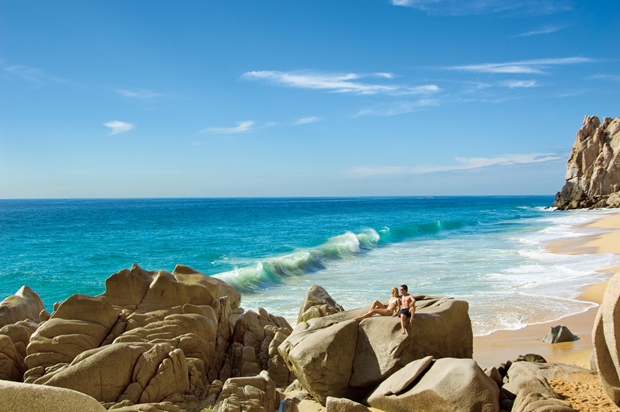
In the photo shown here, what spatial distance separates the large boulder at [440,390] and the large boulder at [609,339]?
1755 millimetres

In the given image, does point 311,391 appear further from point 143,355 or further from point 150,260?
point 150,260

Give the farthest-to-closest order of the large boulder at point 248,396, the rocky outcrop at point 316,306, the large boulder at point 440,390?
the rocky outcrop at point 316,306
the large boulder at point 248,396
the large boulder at point 440,390

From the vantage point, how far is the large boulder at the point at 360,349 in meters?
9.28

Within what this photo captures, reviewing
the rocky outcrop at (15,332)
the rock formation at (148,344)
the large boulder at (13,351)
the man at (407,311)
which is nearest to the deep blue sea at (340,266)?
the rock formation at (148,344)

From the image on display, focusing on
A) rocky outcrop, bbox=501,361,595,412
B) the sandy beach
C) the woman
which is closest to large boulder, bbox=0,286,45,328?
the woman

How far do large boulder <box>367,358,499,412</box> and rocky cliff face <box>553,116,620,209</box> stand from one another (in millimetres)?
77871

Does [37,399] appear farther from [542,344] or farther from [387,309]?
[542,344]

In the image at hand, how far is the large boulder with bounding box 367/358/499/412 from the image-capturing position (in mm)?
7898

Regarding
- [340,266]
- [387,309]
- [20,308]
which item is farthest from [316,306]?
[340,266]

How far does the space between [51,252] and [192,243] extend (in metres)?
10.4

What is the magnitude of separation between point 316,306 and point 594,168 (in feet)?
261

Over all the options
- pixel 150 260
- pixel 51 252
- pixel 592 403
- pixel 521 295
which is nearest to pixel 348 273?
pixel 521 295

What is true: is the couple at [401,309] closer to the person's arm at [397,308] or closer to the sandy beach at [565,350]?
the person's arm at [397,308]

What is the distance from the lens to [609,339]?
7883mm
